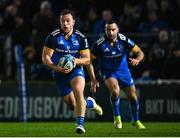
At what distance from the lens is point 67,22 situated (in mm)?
13562

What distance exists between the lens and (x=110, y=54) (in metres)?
16.3

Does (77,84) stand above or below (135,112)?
above

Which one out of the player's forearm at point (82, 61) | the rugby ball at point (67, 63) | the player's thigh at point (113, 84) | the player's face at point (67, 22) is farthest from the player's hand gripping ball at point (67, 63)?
the player's thigh at point (113, 84)

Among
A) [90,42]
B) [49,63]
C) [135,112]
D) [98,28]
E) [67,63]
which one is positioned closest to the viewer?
[67,63]

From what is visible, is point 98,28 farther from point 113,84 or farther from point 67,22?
point 67,22

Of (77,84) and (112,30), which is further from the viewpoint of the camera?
(112,30)

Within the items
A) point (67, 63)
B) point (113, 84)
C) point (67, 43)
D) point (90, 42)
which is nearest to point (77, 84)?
point (67, 63)

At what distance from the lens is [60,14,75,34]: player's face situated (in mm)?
13492

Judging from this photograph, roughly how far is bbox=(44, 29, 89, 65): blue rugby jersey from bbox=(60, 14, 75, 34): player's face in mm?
166

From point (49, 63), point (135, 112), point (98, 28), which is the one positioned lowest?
point (135, 112)

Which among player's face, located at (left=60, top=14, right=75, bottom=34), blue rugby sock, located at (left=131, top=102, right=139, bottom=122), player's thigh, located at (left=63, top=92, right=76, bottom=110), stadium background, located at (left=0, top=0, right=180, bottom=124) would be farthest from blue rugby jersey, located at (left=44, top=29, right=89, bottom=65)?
stadium background, located at (left=0, top=0, right=180, bottom=124)

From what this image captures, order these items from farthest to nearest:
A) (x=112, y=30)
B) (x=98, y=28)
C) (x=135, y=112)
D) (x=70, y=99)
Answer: (x=98, y=28)
(x=135, y=112)
(x=112, y=30)
(x=70, y=99)

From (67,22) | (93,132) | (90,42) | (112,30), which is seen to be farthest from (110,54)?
(90,42)

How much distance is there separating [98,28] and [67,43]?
308 inches
